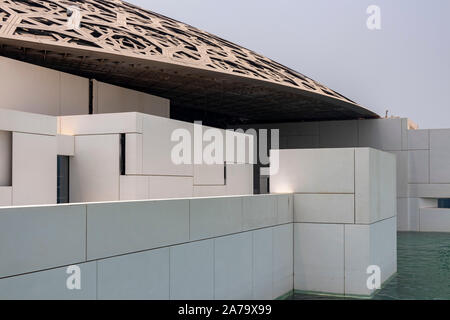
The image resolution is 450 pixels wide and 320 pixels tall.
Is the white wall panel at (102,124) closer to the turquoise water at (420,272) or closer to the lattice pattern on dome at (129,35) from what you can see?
the lattice pattern on dome at (129,35)

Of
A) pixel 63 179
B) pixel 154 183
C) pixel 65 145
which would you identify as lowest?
pixel 154 183

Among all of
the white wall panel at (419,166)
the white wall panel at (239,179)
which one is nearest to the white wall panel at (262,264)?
the white wall panel at (239,179)

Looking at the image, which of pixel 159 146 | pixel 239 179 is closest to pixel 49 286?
pixel 159 146

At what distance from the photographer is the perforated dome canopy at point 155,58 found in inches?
559

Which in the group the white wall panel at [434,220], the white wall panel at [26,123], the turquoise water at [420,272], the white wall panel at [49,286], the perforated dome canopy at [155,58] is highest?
the perforated dome canopy at [155,58]

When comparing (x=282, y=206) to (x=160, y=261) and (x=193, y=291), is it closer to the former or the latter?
(x=193, y=291)

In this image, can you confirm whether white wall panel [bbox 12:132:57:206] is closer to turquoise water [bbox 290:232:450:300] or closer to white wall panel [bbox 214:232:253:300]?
white wall panel [bbox 214:232:253:300]

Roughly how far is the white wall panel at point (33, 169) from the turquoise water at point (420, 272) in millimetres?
5973

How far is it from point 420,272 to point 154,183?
767 centimetres

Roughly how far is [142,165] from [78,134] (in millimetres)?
1812

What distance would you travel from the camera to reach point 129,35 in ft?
55.4

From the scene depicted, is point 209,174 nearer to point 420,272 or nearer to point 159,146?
point 159,146

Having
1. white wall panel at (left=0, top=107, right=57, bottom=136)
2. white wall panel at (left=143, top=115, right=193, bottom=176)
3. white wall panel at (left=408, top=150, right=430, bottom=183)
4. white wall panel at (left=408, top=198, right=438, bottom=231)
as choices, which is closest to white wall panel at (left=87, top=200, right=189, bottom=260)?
white wall panel at (left=0, top=107, right=57, bottom=136)

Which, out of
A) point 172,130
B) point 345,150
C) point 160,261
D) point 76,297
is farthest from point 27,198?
point 345,150
